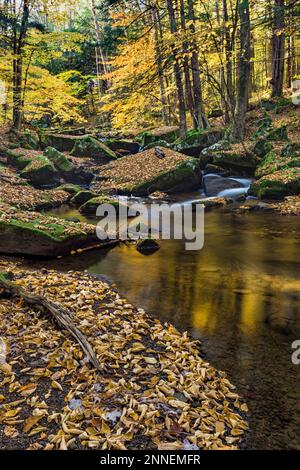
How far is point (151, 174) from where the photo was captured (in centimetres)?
1823

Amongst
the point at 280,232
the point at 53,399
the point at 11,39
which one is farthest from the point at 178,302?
the point at 11,39

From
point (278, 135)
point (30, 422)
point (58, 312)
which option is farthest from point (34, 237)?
point (278, 135)

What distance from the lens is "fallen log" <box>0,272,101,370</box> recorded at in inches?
174

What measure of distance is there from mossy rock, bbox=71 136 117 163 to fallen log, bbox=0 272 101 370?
1759cm

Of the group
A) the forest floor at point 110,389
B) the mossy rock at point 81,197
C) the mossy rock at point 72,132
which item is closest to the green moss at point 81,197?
the mossy rock at point 81,197

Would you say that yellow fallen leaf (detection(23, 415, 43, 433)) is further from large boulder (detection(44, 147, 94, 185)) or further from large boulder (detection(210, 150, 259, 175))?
large boulder (detection(44, 147, 94, 185))

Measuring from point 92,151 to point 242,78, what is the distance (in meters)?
9.93

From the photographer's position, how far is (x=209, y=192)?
16.9m

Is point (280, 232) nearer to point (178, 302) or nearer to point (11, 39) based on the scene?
point (178, 302)

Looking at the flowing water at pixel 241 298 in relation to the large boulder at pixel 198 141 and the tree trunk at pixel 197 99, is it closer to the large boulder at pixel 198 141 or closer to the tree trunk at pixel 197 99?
the large boulder at pixel 198 141

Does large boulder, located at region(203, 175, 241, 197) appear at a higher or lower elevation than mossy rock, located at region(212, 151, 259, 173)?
lower

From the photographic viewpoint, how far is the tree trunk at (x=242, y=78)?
664 inches

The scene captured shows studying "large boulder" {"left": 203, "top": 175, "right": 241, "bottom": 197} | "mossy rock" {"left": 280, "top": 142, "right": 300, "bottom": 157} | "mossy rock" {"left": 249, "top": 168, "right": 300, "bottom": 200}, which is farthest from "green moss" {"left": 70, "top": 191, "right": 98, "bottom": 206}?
"mossy rock" {"left": 280, "top": 142, "right": 300, "bottom": 157}

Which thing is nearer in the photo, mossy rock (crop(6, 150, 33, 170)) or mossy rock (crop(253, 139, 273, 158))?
mossy rock (crop(253, 139, 273, 158))
